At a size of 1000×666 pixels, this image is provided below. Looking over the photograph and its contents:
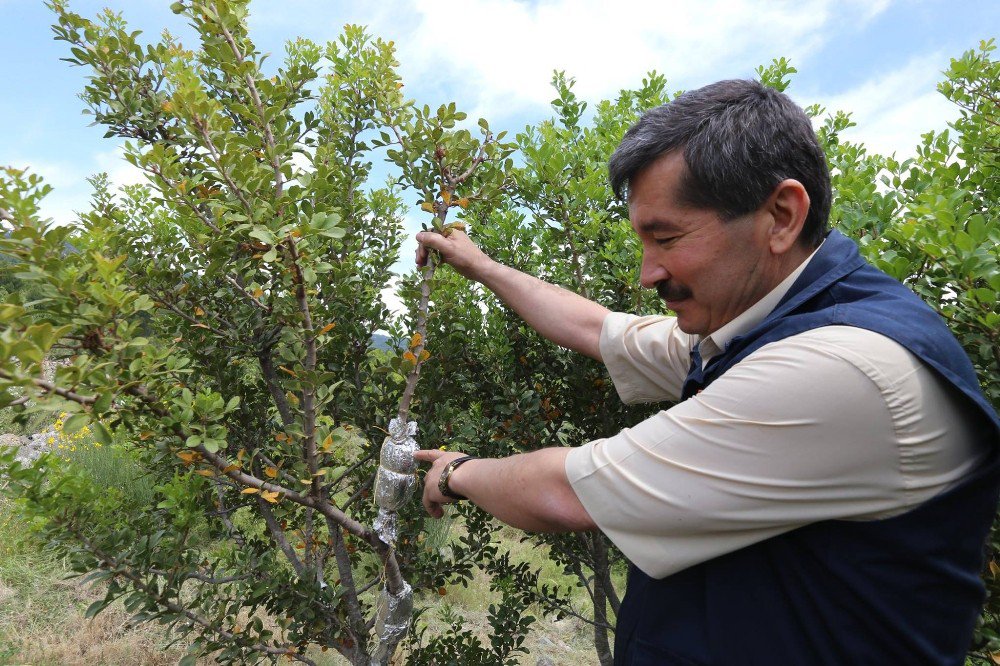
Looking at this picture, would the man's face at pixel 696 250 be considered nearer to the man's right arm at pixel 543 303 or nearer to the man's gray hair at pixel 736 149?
the man's gray hair at pixel 736 149

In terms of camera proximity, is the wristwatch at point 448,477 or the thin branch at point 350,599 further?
the thin branch at point 350,599

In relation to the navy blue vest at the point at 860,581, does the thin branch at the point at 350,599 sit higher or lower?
lower

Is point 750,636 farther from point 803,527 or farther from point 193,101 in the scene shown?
point 193,101

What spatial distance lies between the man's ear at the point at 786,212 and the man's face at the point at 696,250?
0.09 feet

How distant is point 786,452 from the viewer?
1.12 meters

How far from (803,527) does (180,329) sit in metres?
2.66

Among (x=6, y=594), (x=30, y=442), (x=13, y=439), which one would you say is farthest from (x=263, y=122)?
(x=30, y=442)

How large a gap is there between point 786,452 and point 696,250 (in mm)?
560

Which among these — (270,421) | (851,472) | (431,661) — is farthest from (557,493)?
(431,661)

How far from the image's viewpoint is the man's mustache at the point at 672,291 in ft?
5.21

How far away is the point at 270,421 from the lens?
3.06 m

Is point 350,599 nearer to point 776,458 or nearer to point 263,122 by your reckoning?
point 263,122

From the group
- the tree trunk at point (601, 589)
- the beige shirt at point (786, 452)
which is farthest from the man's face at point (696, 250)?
the tree trunk at point (601, 589)

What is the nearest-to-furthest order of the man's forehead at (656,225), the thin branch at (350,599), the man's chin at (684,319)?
1. the man's forehead at (656,225)
2. the man's chin at (684,319)
3. the thin branch at (350,599)
